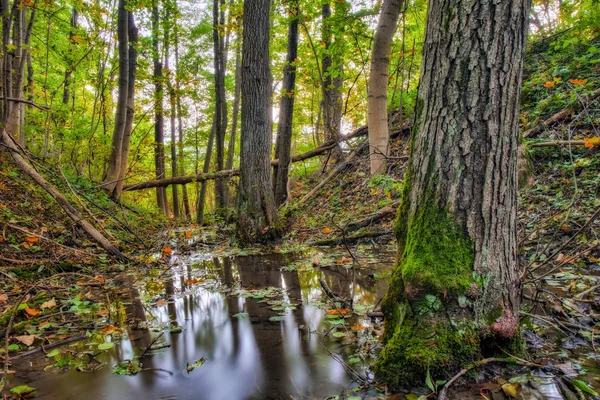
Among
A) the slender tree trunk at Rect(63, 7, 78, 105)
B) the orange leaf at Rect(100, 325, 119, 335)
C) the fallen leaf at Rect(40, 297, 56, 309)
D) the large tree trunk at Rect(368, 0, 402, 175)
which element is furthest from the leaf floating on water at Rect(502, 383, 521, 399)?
the slender tree trunk at Rect(63, 7, 78, 105)

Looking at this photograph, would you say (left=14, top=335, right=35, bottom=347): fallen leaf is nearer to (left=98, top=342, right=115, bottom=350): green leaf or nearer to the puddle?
the puddle

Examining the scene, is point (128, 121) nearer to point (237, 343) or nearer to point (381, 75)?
point (381, 75)

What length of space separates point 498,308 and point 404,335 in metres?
0.51

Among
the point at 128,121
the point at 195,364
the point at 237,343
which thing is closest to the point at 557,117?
the point at 237,343

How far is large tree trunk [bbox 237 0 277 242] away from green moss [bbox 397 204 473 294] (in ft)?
15.4

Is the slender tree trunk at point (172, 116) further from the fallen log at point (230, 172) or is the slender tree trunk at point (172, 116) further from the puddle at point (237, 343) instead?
the puddle at point (237, 343)

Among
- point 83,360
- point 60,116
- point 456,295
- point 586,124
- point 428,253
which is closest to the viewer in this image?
point 456,295

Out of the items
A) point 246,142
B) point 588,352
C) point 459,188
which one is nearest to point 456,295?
point 459,188

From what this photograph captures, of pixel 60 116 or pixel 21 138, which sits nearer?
pixel 21 138

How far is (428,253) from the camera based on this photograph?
5.95 ft

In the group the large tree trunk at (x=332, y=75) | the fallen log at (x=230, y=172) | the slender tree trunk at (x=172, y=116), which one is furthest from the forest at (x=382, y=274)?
the slender tree trunk at (x=172, y=116)

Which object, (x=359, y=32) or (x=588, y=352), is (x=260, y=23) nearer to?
(x=359, y=32)

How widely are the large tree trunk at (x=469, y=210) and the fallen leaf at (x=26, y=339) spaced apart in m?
2.42

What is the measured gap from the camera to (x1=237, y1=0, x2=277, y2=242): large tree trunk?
6137mm
